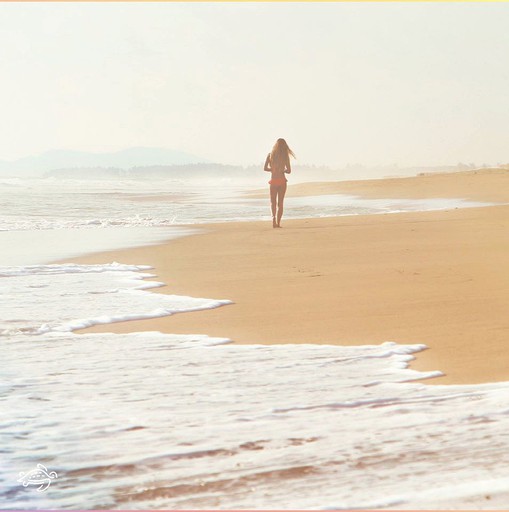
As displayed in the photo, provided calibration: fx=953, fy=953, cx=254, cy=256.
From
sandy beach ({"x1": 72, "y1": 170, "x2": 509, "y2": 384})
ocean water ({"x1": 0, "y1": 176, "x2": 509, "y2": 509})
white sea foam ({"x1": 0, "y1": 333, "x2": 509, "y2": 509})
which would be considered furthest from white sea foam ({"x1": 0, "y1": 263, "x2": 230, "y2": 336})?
white sea foam ({"x1": 0, "y1": 333, "x2": 509, "y2": 509})

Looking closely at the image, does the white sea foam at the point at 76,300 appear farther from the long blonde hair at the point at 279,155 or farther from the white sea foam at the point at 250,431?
the long blonde hair at the point at 279,155

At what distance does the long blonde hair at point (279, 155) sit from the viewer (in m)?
16.4

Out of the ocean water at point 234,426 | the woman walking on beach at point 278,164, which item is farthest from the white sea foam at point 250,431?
the woman walking on beach at point 278,164

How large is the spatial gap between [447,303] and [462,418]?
3.02 m

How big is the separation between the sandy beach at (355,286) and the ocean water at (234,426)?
11.6 inches

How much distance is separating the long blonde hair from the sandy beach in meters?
2.15

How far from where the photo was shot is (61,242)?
1362 cm

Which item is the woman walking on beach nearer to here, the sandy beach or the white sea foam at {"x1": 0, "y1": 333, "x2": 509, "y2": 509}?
the sandy beach

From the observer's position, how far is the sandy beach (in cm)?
521

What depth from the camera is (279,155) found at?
16.4 meters

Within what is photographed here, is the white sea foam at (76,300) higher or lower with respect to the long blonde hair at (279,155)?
lower

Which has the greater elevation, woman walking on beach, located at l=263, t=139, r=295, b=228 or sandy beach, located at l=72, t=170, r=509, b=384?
woman walking on beach, located at l=263, t=139, r=295, b=228

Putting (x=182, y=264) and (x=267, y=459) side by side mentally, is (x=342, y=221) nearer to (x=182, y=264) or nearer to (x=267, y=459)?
(x=182, y=264)

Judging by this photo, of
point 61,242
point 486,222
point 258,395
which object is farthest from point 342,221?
point 258,395
